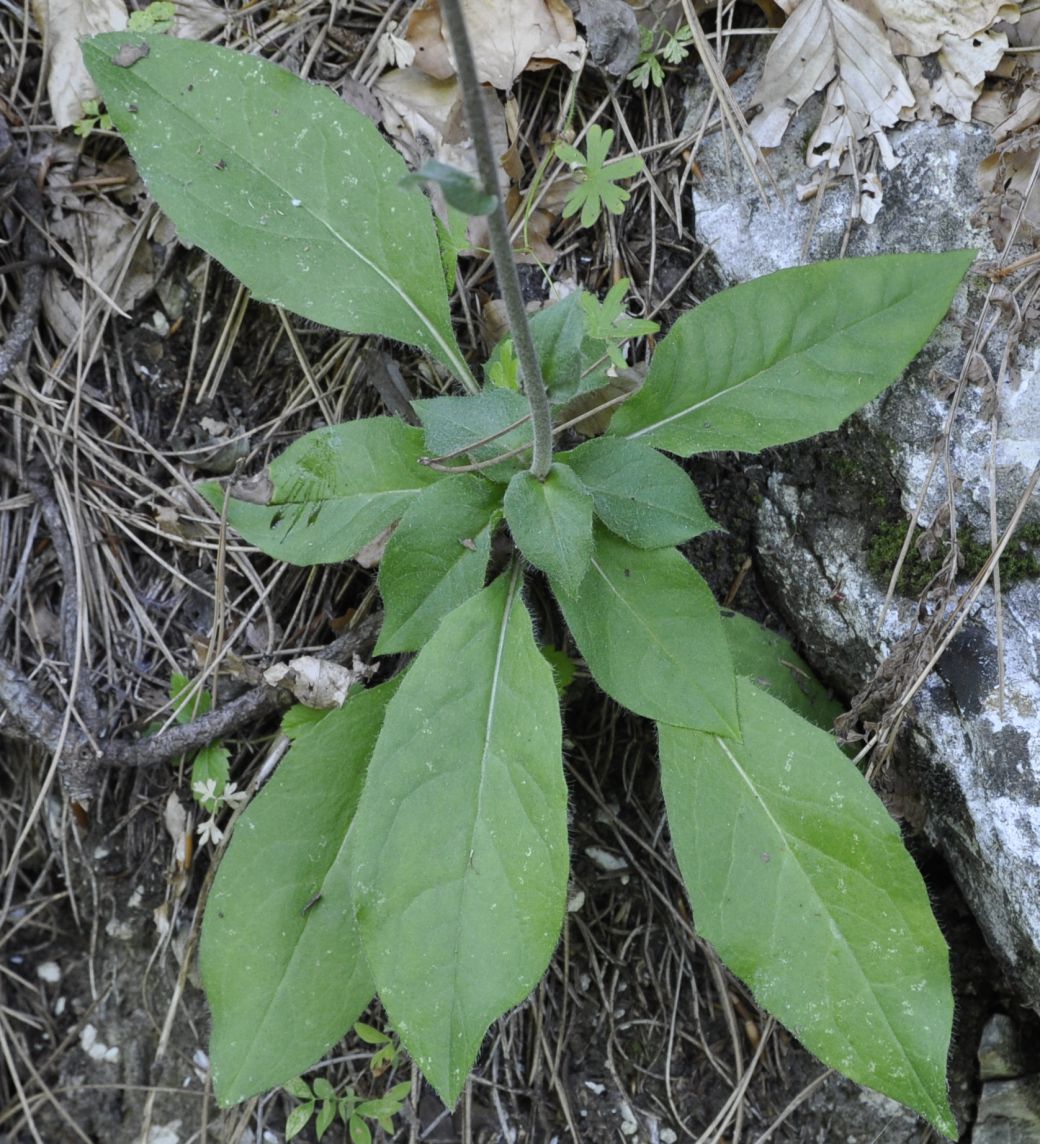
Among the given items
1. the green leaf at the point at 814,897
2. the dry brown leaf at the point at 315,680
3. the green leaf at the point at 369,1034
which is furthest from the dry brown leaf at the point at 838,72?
the green leaf at the point at 369,1034

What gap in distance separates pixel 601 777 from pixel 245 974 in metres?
0.98

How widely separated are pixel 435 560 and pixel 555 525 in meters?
0.31

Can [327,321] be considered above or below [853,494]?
above

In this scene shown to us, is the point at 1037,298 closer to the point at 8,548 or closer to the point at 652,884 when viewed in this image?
the point at 652,884

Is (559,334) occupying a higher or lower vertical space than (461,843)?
higher

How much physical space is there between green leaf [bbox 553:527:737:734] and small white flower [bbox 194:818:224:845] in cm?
110

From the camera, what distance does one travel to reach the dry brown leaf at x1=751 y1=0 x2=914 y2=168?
2242 mm

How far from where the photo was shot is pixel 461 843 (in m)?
2.02

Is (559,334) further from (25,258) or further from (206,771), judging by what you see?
(25,258)

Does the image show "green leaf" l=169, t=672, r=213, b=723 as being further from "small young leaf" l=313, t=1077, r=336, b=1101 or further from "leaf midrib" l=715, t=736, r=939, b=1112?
"leaf midrib" l=715, t=736, r=939, b=1112

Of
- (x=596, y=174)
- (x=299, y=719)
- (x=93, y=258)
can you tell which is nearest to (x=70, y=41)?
(x=93, y=258)

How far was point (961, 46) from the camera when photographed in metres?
2.18

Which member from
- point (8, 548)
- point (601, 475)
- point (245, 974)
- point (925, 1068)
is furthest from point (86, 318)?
point (925, 1068)

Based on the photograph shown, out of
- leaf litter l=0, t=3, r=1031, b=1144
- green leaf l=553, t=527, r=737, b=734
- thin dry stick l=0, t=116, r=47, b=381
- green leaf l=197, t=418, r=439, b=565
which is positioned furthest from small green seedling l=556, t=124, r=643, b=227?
thin dry stick l=0, t=116, r=47, b=381
